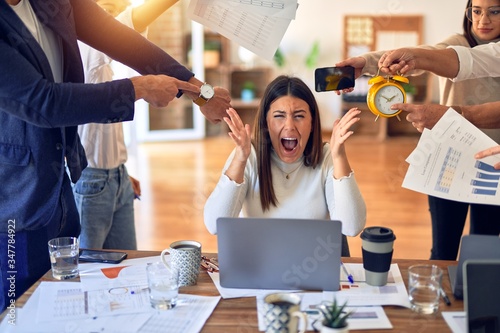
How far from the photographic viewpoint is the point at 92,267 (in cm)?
167

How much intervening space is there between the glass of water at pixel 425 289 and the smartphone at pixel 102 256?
0.81 meters

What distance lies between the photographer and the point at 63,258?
1.61 m

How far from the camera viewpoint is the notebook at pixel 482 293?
123 centimetres

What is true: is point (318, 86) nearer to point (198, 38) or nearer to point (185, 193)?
point (185, 193)

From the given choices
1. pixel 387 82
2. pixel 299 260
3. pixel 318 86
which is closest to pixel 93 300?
pixel 299 260

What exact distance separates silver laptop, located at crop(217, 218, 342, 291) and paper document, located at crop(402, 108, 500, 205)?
391mm

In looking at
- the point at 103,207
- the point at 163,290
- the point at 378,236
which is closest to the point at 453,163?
the point at 378,236

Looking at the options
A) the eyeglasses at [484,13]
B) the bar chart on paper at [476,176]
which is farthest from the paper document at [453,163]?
the eyeglasses at [484,13]

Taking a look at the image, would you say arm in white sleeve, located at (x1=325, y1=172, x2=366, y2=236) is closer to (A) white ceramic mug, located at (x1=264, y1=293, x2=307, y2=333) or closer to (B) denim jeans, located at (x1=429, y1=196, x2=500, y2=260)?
(A) white ceramic mug, located at (x1=264, y1=293, x2=307, y2=333)

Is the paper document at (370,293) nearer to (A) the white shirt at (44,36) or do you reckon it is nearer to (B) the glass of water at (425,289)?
(B) the glass of water at (425,289)

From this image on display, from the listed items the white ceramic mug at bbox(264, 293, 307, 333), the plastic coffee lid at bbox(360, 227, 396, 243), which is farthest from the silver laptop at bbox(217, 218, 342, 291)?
the white ceramic mug at bbox(264, 293, 307, 333)

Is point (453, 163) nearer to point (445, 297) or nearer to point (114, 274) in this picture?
point (445, 297)

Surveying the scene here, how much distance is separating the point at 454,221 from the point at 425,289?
1156mm

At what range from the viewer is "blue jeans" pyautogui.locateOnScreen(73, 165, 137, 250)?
2281mm
